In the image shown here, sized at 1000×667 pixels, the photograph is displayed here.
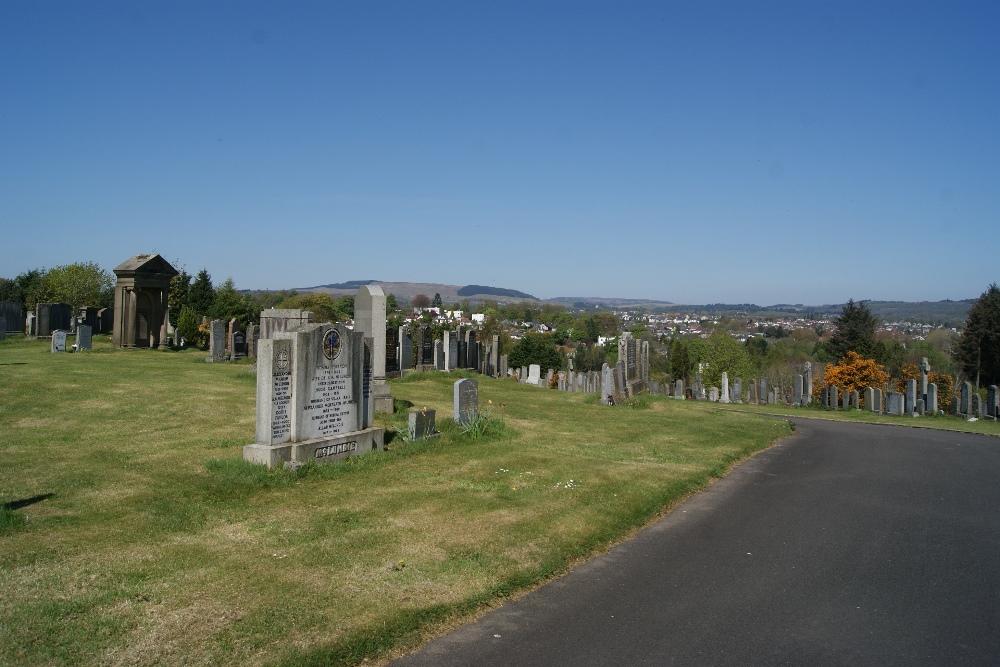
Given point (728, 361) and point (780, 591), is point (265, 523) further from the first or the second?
point (728, 361)

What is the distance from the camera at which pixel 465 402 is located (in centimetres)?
1452

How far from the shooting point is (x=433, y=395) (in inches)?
804

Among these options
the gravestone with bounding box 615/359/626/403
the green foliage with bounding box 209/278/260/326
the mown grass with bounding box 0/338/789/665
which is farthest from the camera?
the green foliage with bounding box 209/278/260/326

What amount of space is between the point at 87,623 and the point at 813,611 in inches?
221

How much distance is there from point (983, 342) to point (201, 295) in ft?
172

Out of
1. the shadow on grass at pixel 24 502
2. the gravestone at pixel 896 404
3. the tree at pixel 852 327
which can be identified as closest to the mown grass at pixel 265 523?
the shadow on grass at pixel 24 502

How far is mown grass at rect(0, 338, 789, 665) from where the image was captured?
5215mm

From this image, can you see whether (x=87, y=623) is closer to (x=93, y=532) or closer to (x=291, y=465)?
(x=93, y=532)

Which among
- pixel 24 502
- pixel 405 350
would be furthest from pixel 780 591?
pixel 405 350

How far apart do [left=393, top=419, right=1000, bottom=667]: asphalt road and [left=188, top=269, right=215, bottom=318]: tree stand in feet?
149

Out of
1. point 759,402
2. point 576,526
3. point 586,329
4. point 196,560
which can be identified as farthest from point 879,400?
point 586,329

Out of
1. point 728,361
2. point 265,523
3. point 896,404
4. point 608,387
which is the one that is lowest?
point 728,361

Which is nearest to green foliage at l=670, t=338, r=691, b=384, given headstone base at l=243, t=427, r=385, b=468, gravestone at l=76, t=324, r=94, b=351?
gravestone at l=76, t=324, r=94, b=351

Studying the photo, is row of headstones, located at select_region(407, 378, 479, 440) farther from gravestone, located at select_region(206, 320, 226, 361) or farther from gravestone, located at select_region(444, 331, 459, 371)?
gravestone, located at select_region(444, 331, 459, 371)
